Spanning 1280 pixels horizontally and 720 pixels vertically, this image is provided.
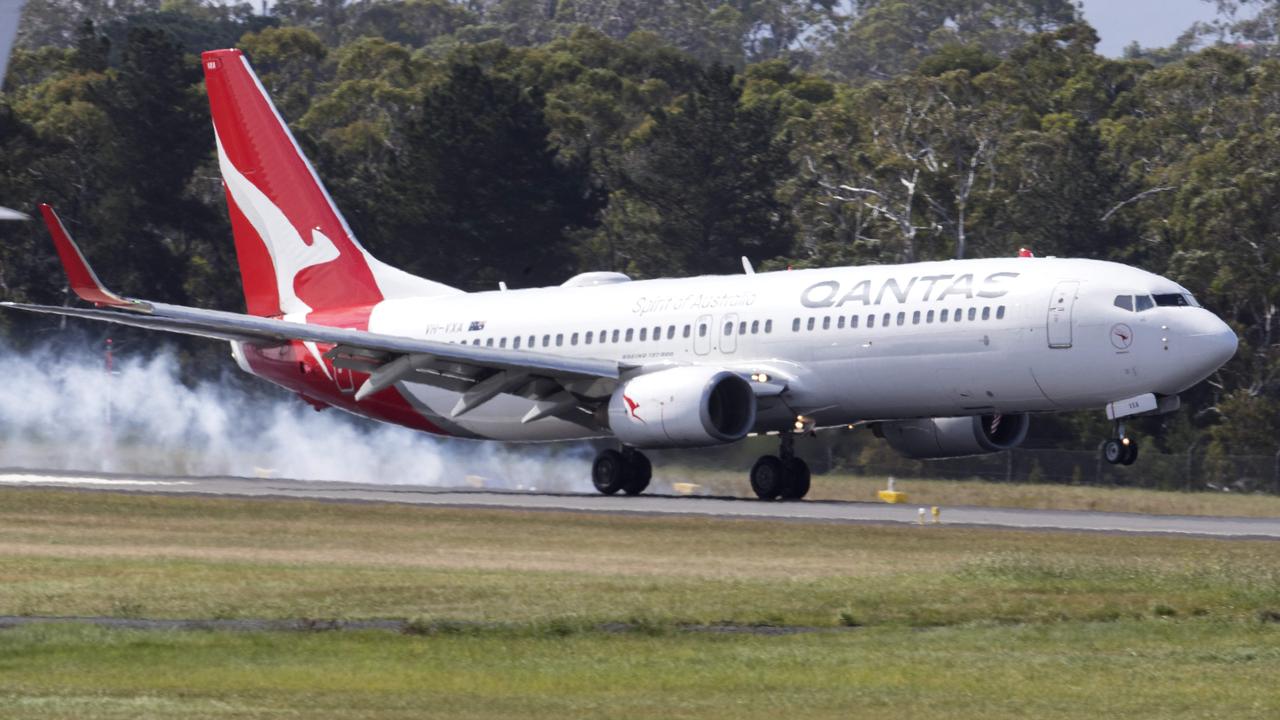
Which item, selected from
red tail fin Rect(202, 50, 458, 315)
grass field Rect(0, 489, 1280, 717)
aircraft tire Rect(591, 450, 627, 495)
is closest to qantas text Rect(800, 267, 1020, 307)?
aircraft tire Rect(591, 450, 627, 495)

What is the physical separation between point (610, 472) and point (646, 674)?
24853mm

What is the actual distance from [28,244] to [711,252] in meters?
25.6

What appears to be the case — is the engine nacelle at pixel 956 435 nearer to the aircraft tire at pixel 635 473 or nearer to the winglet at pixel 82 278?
the aircraft tire at pixel 635 473

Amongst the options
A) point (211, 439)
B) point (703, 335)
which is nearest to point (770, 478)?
point (703, 335)

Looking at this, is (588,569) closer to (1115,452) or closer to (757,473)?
(1115,452)

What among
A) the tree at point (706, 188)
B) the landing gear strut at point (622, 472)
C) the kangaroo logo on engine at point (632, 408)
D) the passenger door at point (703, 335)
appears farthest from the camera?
the tree at point (706, 188)

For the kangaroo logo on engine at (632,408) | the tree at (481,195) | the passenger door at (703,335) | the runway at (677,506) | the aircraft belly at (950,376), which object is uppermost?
the tree at (481,195)

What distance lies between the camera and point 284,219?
47.3m

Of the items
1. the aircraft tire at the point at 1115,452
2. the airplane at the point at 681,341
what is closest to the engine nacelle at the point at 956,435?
the airplane at the point at 681,341

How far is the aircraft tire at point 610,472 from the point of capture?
41.9 metres

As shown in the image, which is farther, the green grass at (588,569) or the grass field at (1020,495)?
the grass field at (1020,495)

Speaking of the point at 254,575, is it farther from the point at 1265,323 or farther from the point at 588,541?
the point at 1265,323

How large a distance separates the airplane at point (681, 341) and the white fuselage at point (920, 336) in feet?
0.13

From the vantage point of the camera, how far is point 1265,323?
7094cm
